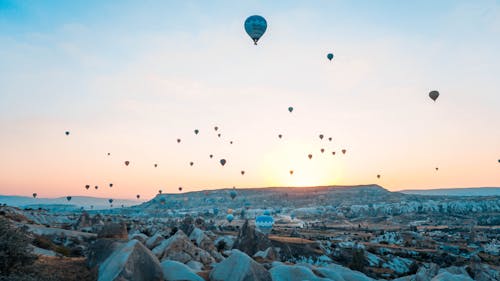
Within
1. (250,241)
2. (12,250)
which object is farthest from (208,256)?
(12,250)

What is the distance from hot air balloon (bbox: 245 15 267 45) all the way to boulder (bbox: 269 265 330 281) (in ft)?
97.2

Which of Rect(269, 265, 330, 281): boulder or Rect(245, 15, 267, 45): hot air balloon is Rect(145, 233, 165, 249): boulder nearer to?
Rect(269, 265, 330, 281): boulder

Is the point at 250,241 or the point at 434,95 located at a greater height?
the point at 434,95

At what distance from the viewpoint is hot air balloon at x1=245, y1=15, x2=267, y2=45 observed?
44.6 meters

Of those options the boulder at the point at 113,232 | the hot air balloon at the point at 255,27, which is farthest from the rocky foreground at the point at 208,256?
the hot air balloon at the point at 255,27

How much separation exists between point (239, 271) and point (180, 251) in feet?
42.4

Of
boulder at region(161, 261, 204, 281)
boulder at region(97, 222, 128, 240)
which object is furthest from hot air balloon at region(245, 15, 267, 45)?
boulder at region(161, 261, 204, 281)

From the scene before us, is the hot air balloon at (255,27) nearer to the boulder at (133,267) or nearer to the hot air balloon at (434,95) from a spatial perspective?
the hot air balloon at (434,95)

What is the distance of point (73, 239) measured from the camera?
47.6 meters

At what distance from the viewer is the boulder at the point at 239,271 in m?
17.9

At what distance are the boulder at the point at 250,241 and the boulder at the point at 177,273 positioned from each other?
24.3m

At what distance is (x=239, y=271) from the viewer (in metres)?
18.0

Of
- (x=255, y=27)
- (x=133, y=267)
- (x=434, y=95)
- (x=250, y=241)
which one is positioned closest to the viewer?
(x=133, y=267)

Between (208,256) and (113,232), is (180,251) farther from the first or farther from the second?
(113,232)
